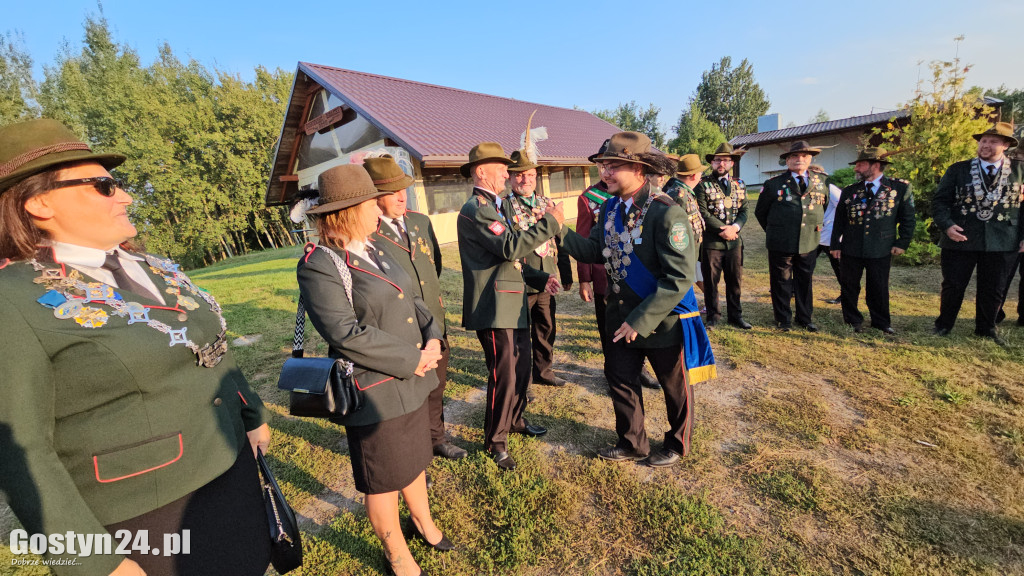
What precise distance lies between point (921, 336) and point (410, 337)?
5.80 m

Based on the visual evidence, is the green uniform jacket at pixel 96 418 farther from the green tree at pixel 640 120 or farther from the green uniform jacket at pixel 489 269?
the green tree at pixel 640 120

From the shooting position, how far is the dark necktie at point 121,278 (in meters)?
1.38

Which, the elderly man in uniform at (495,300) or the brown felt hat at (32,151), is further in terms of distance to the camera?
the elderly man in uniform at (495,300)

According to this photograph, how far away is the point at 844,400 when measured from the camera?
3.60 meters

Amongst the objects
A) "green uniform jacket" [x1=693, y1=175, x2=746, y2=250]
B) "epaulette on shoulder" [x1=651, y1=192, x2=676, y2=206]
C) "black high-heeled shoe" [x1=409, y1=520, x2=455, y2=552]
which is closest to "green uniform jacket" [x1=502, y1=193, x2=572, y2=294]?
"epaulette on shoulder" [x1=651, y1=192, x2=676, y2=206]

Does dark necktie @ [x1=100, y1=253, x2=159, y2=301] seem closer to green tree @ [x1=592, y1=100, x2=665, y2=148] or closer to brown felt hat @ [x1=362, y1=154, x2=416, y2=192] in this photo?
brown felt hat @ [x1=362, y1=154, x2=416, y2=192]

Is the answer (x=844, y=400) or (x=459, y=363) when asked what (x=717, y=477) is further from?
(x=459, y=363)

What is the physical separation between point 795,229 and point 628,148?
3.73 meters

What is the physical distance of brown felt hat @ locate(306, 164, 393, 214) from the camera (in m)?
1.84

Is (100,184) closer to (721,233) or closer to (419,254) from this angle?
(419,254)

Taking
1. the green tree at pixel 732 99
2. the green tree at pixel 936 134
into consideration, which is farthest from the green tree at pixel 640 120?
the green tree at pixel 936 134

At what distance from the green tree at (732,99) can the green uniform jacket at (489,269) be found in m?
54.0

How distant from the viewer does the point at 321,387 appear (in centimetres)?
166

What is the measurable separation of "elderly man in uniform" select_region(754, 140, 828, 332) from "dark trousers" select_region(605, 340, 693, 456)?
132 inches
